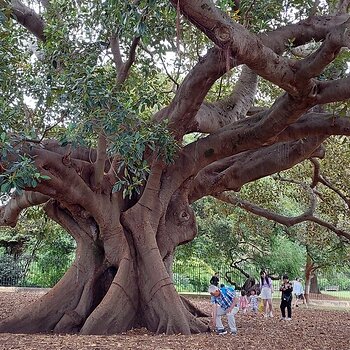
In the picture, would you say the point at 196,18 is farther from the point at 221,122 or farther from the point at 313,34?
the point at 221,122

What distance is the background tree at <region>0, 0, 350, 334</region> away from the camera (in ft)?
19.9

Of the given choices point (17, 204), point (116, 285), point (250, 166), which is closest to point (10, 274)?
point (17, 204)

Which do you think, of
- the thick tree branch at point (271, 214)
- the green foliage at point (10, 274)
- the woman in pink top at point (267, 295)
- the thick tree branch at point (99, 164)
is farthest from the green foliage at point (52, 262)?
the thick tree branch at point (99, 164)

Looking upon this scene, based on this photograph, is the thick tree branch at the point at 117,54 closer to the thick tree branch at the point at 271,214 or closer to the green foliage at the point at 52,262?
the thick tree branch at the point at 271,214

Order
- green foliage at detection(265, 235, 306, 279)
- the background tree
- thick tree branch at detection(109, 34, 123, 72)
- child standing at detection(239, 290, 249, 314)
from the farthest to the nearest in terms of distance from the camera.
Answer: green foliage at detection(265, 235, 306, 279) < child standing at detection(239, 290, 249, 314) < thick tree branch at detection(109, 34, 123, 72) < the background tree

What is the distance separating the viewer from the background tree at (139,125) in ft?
19.9

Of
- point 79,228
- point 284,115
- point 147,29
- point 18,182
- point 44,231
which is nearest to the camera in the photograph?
point 18,182

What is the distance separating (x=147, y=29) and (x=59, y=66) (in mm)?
1840


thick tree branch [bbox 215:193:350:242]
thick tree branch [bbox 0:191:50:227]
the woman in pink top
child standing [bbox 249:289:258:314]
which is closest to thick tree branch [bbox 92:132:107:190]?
thick tree branch [bbox 0:191:50:227]

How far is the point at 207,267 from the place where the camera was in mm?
23094

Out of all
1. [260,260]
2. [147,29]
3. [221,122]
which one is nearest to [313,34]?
[221,122]

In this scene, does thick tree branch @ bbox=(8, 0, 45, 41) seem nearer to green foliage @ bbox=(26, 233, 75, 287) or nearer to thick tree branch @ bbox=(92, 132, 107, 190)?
thick tree branch @ bbox=(92, 132, 107, 190)

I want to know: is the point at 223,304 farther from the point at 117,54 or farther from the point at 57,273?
the point at 57,273

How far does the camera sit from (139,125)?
664 cm
